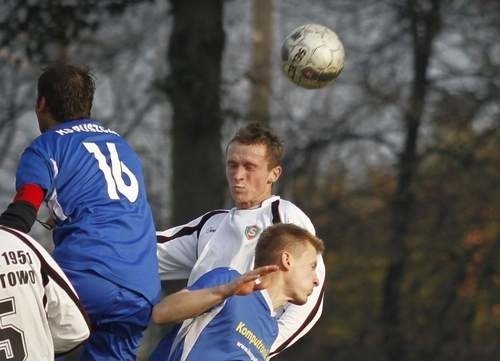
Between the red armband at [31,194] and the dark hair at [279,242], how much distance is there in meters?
0.91

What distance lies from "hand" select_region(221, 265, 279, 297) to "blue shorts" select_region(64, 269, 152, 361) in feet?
1.88

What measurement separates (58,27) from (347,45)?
602 cm

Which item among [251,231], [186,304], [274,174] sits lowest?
[186,304]

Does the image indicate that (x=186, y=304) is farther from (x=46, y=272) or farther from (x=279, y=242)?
(x=46, y=272)

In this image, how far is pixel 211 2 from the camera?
1353 cm

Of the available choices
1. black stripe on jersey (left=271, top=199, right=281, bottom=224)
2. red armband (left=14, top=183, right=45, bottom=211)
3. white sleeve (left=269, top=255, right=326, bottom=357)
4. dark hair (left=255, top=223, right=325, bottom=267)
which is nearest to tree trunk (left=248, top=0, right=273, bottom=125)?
black stripe on jersey (left=271, top=199, right=281, bottom=224)

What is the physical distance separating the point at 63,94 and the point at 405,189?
12.8 meters

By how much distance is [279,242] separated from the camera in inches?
210

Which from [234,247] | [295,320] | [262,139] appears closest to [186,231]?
[234,247]

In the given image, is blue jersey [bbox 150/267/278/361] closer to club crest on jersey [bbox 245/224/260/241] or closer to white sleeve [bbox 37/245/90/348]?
white sleeve [bbox 37/245/90/348]

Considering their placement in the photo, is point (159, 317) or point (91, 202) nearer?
point (159, 317)

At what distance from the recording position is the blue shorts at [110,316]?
5.45 metres

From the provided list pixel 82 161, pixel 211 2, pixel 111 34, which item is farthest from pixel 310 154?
pixel 82 161

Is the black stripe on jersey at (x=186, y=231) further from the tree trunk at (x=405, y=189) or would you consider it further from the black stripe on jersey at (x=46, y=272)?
the tree trunk at (x=405, y=189)
